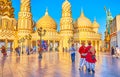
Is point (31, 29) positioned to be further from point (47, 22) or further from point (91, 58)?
point (91, 58)

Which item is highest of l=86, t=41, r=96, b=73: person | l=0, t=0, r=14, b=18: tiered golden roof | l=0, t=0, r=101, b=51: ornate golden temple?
l=0, t=0, r=14, b=18: tiered golden roof

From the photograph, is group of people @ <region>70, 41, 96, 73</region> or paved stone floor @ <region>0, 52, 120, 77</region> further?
group of people @ <region>70, 41, 96, 73</region>

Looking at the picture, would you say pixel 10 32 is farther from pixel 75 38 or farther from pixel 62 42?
pixel 75 38

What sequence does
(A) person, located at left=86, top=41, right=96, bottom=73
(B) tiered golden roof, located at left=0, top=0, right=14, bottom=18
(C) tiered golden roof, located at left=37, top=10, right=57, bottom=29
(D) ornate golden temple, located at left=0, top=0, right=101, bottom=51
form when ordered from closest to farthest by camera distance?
(A) person, located at left=86, top=41, right=96, bottom=73 < (D) ornate golden temple, located at left=0, top=0, right=101, bottom=51 < (B) tiered golden roof, located at left=0, top=0, right=14, bottom=18 < (C) tiered golden roof, located at left=37, top=10, right=57, bottom=29

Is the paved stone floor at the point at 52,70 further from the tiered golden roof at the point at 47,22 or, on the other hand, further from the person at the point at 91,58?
the tiered golden roof at the point at 47,22

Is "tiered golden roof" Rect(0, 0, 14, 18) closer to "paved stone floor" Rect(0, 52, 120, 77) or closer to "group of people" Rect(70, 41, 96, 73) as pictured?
"paved stone floor" Rect(0, 52, 120, 77)

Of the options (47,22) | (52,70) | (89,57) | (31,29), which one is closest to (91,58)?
(89,57)

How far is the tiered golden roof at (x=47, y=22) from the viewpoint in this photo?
233 feet

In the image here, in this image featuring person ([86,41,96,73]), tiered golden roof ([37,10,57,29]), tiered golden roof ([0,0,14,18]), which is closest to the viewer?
person ([86,41,96,73])

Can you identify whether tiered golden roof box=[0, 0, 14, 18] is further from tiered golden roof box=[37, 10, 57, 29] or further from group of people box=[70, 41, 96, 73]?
group of people box=[70, 41, 96, 73]

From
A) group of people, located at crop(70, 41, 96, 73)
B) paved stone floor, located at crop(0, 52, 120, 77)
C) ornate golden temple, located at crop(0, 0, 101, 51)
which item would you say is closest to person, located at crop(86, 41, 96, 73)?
group of people, located at crop(70, 41, 96, 73)

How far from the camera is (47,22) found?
71.4 m

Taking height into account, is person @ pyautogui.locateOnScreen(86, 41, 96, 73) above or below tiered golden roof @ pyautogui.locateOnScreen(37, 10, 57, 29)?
below

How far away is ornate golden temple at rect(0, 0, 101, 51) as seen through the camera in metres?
59.2
